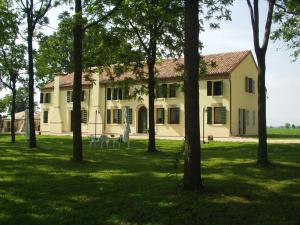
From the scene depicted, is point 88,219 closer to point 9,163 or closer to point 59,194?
point 59,194

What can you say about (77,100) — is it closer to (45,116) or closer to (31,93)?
(31,93)

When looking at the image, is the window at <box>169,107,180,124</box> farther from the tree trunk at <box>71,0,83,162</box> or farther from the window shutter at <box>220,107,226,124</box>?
the tree trunk at <box>71,0,83,162</box>

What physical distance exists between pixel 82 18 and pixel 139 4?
74.6 inches

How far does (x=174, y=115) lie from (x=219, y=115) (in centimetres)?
442

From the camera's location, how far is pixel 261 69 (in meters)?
13.4

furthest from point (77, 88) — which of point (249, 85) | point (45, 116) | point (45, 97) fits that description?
point (45, 97)

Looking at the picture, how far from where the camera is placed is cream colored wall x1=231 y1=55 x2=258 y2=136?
37031 millimetres

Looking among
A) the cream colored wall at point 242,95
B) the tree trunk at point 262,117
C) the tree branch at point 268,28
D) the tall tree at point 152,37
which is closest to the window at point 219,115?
the cream colored wall at point 242,95

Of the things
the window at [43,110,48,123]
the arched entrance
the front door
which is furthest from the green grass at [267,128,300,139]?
the window at [43,110,48,123]

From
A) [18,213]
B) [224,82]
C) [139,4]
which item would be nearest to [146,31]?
[139,4]

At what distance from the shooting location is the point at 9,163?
14.8 m

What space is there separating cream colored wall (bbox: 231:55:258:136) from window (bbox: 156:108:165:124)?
263 inches

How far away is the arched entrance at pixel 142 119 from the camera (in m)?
42.2

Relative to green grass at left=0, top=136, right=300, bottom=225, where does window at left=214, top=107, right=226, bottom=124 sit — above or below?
above
